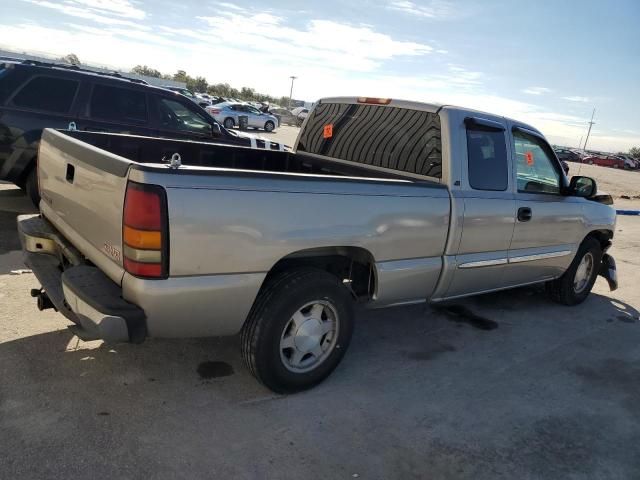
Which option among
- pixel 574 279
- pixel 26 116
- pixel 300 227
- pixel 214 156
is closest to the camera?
pixel 300 227

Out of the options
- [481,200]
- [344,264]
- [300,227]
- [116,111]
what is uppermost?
[116,111]

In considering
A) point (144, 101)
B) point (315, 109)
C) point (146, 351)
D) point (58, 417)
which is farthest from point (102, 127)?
point (58, 417)

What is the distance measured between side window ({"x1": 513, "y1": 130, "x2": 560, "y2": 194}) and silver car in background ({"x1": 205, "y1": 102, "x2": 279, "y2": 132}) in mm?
26517

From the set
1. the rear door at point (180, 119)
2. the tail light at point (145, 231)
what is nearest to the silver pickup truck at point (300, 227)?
the tail light at point (145, 231)

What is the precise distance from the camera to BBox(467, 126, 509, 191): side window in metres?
4.11

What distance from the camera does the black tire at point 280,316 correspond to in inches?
122

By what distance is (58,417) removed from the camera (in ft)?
9.43

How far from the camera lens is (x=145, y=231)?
8.46ft

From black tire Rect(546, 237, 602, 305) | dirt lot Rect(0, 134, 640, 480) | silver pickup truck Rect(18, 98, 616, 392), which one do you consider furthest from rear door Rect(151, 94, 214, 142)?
black tire Rect(546, 237, 602, 305)

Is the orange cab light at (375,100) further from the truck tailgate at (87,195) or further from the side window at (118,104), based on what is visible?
the side window at (118,104)

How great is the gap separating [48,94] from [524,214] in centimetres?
577

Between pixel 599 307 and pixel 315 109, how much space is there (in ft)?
12.9

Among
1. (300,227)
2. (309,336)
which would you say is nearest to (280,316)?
(309,336)

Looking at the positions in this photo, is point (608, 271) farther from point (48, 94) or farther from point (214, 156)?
point (48, 94)
